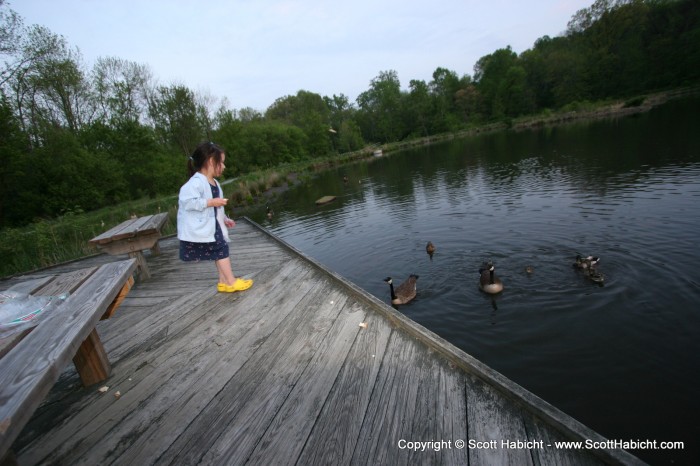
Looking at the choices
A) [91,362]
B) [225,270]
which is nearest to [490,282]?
[225,270]

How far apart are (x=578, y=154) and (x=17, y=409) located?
23.6 m

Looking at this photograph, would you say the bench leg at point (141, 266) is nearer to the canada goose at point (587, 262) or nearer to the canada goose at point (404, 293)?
the canada goose at point (404, 293)

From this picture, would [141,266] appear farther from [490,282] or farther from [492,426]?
[490,282]

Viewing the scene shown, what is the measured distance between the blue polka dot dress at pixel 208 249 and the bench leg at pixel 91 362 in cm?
151

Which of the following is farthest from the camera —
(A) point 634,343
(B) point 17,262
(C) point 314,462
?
(B) point 17,262

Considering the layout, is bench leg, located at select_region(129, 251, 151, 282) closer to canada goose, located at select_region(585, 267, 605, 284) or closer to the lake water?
the lake water

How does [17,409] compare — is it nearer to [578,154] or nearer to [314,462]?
[314,462]

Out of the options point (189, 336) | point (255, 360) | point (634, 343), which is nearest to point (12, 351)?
point (255, 360)

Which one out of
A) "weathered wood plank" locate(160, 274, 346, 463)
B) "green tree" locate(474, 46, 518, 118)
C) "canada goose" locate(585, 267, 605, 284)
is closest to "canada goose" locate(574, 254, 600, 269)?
"canada goose" locate(585, 267, 605, 284)

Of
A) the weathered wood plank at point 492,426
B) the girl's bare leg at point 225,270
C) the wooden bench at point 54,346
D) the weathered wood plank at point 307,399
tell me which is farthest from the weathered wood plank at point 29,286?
the weathered wood plank at point 492,426

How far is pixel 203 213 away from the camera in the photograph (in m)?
4.08

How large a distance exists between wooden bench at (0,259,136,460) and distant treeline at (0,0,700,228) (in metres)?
18.5

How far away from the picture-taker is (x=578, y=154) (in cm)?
1886

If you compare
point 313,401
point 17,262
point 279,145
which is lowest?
point 313,401
